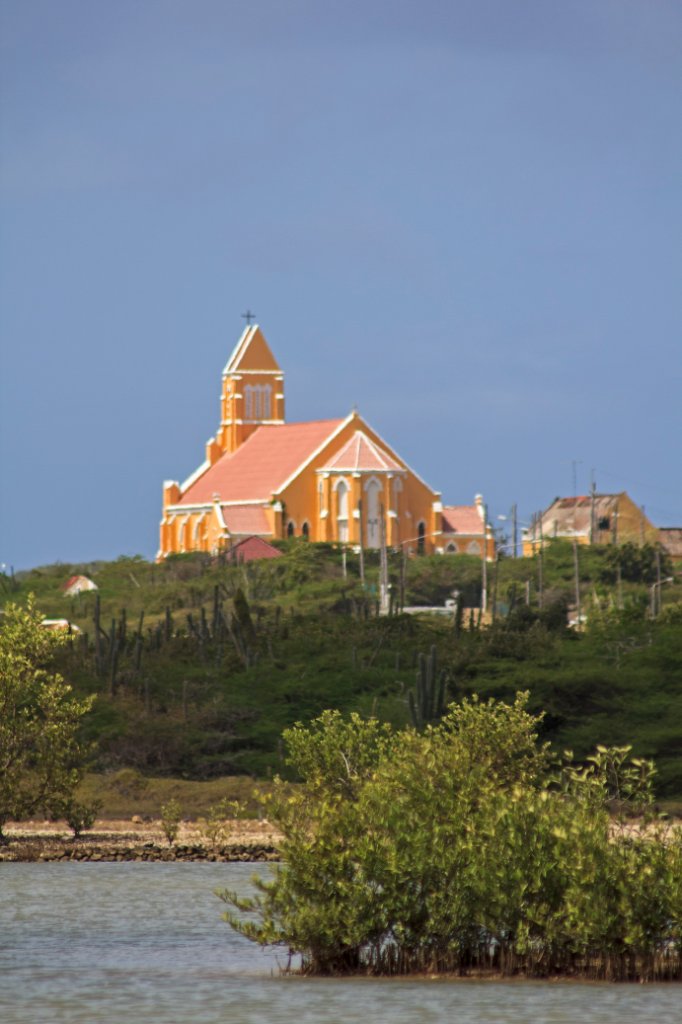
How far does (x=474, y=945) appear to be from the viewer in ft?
73.8

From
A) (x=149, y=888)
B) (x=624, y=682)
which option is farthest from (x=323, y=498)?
(x=149, y=888)

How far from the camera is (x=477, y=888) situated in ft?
71.3

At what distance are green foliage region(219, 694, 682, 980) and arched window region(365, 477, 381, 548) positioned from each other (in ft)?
292

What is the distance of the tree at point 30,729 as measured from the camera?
4138 centimetres

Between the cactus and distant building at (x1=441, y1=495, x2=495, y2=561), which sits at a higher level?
→ distant building at (x1=441, y1=495, x2=495, y2=561)

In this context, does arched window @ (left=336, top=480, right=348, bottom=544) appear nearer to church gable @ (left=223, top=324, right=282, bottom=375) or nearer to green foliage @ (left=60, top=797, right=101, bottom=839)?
church gable @ (left=223, top=324, right=282, bottom=375)

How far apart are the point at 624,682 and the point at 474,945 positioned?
3778 cm

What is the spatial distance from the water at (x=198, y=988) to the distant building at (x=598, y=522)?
269 feet

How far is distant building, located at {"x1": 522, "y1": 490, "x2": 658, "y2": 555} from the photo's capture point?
113438mm

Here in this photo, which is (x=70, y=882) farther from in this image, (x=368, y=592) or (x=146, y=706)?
(x=368, y=592)

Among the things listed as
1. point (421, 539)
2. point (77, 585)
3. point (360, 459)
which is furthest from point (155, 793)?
point (421, 539)

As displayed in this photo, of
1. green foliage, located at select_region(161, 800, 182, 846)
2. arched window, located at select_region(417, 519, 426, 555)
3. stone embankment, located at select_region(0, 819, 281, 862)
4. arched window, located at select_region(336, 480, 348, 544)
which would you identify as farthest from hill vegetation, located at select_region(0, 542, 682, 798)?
arched window, located at select_region(417, 519, 426, 555)

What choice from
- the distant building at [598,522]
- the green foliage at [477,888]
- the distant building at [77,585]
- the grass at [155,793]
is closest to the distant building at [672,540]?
the distant building at [598,522]

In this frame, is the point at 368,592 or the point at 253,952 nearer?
the point at 253,952
